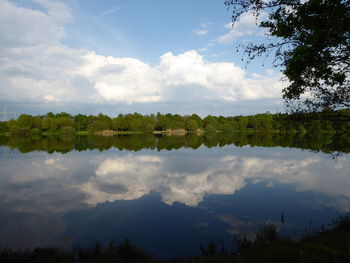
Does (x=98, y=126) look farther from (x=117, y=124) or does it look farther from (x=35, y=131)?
(x=35, y=131)

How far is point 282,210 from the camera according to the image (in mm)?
14031

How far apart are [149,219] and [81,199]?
6754 millimetres

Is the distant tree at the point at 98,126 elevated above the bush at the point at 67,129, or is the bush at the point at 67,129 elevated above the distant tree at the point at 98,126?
the distant tree at the point at 98,126

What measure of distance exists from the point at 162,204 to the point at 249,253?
8.78 m

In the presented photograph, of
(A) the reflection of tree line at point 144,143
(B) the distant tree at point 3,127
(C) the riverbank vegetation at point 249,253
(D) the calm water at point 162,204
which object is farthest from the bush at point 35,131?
(C) the riverbank vegetation at point 249,253

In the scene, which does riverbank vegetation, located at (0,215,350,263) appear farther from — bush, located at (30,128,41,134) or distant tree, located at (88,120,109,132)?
bush, located at (30,128,41,134)

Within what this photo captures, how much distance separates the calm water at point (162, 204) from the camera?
1073 centimetres

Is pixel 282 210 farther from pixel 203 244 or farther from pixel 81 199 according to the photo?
pixel 81 199

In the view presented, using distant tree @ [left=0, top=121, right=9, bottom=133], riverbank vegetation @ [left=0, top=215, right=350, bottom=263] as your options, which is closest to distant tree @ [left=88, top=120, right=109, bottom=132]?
distant tree @ [left=0, top=121, right=9, bottom=133]

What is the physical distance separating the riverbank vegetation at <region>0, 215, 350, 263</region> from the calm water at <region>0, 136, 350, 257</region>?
104 cm

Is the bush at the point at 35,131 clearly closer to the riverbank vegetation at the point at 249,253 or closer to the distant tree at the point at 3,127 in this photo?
the distant tree at the point at 3,127

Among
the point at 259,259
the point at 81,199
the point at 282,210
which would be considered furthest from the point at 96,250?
the point at 282,210

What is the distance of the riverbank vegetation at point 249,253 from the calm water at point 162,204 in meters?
1.04

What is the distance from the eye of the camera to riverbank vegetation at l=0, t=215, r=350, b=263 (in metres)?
6.59
